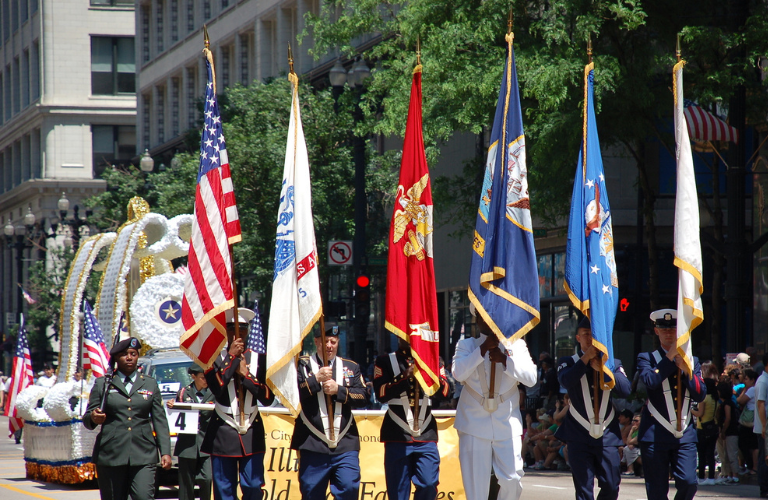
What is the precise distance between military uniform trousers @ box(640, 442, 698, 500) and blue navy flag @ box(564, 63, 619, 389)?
1004 millimetres

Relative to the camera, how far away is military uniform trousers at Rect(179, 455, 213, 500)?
12.5m

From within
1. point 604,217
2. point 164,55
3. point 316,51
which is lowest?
point 604,217

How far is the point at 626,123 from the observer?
18812 millimetres

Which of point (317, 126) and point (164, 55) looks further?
point (164, 55)

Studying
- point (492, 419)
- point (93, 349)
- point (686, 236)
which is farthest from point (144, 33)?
point (492, 419)

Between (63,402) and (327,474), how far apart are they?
7.90m

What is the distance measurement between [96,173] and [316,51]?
4728 cm

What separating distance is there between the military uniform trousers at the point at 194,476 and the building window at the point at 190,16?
38.3m

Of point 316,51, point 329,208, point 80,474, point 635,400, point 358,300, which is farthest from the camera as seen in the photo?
point 329,208

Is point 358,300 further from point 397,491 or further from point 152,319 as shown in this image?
point 397,491

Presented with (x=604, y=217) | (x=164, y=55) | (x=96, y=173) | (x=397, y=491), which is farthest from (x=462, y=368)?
(x=96, y=173)

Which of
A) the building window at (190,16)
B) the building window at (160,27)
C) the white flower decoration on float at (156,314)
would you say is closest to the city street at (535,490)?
the white flower decoration on float at (156,314)

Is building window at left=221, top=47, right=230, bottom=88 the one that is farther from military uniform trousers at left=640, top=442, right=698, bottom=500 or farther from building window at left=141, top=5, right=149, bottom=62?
military uniform trousers at left=640, top=442, right=698, bottom=500

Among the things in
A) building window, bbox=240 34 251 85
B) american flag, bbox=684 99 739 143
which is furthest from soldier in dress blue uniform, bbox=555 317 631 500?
building window, bbox=240 34 251 85
